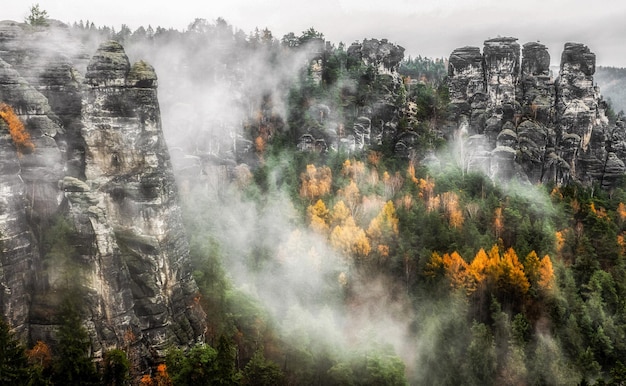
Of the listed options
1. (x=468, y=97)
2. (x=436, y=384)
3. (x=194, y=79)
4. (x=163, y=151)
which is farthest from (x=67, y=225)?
(x=468, y=97)

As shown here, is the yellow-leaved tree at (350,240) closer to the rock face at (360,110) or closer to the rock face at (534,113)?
the rock face at (360,110)

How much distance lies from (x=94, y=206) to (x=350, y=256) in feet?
96.6

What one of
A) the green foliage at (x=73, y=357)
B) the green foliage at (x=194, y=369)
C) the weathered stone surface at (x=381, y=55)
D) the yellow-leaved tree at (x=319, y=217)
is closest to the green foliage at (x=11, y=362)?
the green foliage at (x=73, y=357)

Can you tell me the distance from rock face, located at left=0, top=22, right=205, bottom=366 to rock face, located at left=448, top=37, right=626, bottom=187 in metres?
46.5

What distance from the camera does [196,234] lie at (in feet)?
141

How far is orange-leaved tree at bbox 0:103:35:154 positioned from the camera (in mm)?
26598

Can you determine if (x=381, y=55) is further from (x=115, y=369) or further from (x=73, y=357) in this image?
(x=73, y=357)

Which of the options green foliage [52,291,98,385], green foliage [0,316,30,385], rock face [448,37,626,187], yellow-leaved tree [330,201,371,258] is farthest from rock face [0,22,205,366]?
rock face [448,37,626,187]

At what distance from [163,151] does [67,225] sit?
6.97m

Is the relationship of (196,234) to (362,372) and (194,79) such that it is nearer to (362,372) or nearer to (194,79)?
(362,372)

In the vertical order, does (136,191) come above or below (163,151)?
below

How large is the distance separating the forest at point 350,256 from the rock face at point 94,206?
3.81 feet

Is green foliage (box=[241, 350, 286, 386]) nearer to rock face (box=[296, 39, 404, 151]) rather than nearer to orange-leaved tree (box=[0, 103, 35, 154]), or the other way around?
orange-leaved tree (box=[0, 103, 35, 154])

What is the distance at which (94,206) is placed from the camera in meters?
27.1
